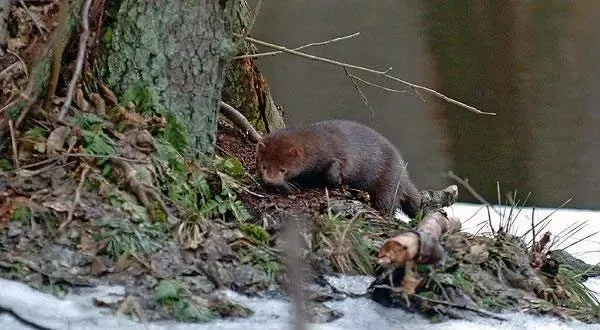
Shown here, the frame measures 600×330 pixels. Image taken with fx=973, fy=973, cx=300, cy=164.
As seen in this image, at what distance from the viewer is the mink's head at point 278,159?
4.80 metres

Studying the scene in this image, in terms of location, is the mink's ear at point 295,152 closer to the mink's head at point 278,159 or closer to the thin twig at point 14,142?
the mink's head at point 278,159

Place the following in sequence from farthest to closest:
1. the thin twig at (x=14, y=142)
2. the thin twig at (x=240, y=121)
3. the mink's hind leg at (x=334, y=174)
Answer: the thin twig at (x=240, y=121) < the mink's hind leg at (x=334, y=174) < the thin twig at (x=14, y=142)

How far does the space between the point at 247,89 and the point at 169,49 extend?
5.04 ft

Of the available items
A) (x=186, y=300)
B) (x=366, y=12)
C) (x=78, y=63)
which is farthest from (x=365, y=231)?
(x=366, y=12)

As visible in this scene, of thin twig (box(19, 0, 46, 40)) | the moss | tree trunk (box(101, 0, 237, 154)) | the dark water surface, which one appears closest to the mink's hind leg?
tree trunk (box(101, 0, 237, 154))

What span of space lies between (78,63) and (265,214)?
1025 mm

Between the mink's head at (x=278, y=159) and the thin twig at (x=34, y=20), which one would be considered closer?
the thin twig at (x=34, y=20)

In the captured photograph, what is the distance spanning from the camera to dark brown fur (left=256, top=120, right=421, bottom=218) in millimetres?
4914

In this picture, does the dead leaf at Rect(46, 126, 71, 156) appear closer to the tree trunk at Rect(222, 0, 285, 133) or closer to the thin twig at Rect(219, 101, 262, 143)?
the thin twig at Rect(219, 101, 262, 143)

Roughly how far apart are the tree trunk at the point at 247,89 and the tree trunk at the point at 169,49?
125 cm

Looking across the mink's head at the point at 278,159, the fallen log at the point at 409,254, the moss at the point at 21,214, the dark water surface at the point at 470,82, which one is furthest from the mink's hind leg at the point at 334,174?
the dark water surface at the point at 470,82

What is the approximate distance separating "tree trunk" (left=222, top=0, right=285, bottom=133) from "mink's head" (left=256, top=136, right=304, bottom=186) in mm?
686

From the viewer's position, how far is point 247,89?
5703 millimetres

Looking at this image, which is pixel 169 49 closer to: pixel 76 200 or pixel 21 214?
pixel 76 200
